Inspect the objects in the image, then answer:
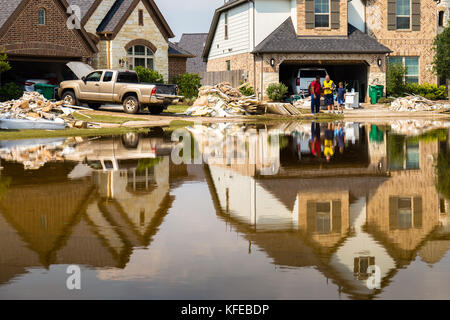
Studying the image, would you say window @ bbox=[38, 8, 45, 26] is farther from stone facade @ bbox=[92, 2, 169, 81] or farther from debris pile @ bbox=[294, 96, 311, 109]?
debris pile @ bbox=[294, 96, 311, 109]

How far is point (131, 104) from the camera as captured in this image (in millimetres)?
36844

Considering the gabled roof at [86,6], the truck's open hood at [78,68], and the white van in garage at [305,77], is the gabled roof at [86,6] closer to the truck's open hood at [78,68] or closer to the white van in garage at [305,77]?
the truck's open hood at [78,68]

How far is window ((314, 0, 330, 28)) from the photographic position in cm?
4822

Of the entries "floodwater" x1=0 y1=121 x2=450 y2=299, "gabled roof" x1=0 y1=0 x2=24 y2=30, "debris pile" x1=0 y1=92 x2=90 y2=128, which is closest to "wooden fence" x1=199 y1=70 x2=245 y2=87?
"gabled roof" x1=0 y1=0 x2=24 y2=30

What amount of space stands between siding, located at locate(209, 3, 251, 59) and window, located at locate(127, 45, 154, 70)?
5.96m

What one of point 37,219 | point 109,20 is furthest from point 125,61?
point 37,219

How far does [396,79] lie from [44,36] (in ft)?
72.0

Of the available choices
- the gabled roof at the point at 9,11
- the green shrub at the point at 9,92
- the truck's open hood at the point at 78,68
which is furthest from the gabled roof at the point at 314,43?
the green shrub at the point at 9,92

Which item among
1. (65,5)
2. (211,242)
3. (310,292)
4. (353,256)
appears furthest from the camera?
(65,5)

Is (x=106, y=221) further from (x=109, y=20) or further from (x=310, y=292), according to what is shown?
(x=109, y=20)

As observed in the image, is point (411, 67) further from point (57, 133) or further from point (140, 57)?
point (57, 133)

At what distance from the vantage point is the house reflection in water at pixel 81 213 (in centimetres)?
749

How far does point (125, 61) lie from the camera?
5012 cm
